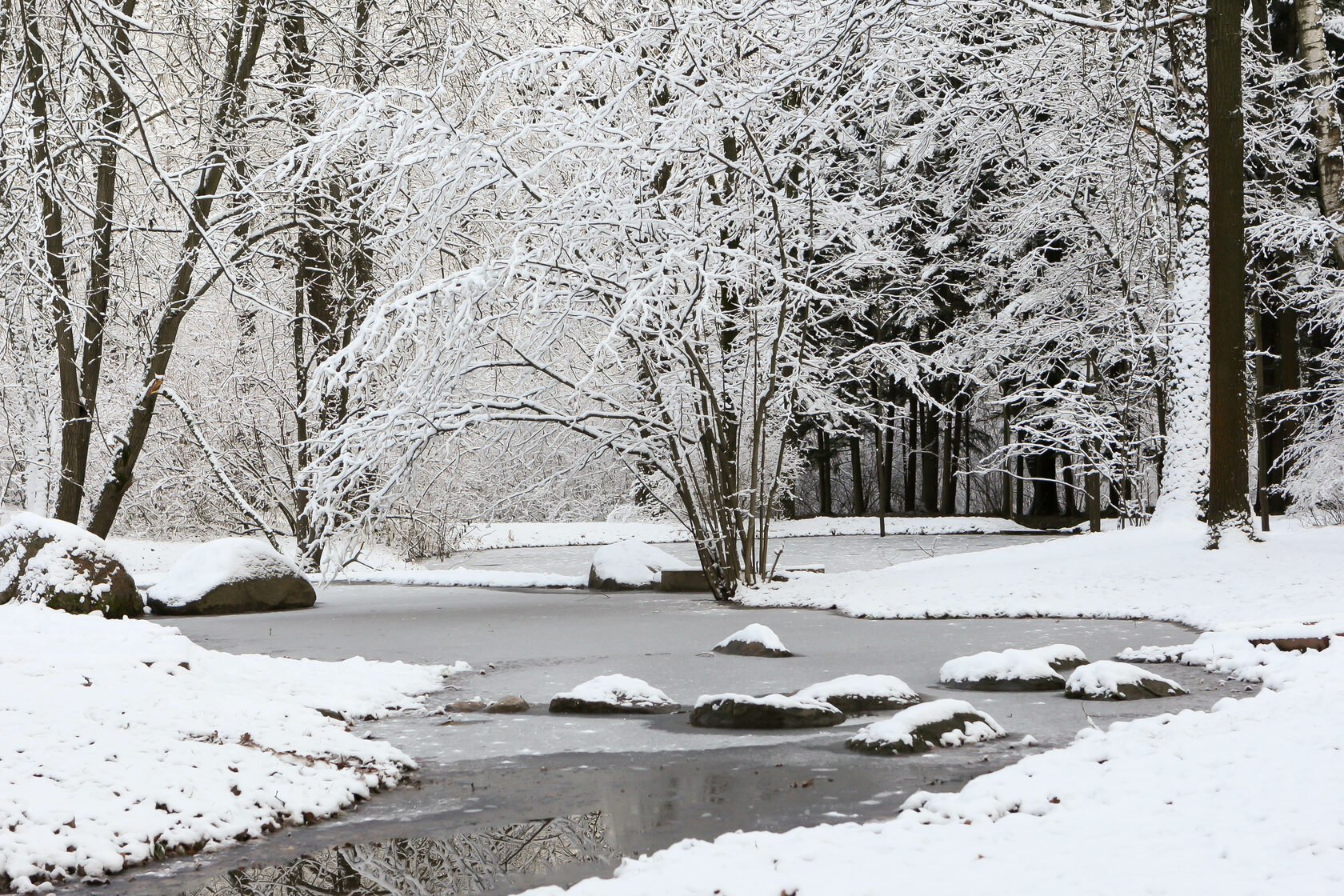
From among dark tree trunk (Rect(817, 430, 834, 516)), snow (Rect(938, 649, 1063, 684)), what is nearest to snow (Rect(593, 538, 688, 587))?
snow (Rect(938, 649, 1063, 684))

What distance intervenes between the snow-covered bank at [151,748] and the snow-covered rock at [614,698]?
0.92 meters

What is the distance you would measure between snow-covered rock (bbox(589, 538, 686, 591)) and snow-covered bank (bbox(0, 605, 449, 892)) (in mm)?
8192

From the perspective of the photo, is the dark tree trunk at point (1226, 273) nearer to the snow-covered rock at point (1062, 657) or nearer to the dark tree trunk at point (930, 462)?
the snow-covered rock at point (1062, 657)

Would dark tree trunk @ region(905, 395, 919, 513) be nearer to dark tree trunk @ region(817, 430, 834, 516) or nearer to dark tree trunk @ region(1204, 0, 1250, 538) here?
dark tree trunk @ region(817, 430, 834, 516)

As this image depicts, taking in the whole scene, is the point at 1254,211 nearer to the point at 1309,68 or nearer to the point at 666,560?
the point at 1309,68

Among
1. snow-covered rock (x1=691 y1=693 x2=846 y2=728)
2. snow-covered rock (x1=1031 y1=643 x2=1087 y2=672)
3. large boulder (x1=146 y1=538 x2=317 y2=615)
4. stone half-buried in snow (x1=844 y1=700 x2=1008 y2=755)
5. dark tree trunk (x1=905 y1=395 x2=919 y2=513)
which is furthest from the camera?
dark tree trunk (x1=905 y1=395 x2=919 y2=513)

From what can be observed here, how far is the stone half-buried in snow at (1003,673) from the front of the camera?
6.61m

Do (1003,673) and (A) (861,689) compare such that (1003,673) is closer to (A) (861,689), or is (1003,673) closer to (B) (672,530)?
(A) (861,689)

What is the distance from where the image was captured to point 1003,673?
6.69m

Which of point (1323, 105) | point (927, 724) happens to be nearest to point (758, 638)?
point (927, 724)

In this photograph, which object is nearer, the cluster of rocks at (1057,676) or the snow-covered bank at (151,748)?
the snow-covered bank at (151,748)

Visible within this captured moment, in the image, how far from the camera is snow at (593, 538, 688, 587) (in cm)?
1502

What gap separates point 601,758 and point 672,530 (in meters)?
21.9

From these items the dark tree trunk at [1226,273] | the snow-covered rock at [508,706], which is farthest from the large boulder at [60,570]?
the dark tree trunk at [1226,273]
